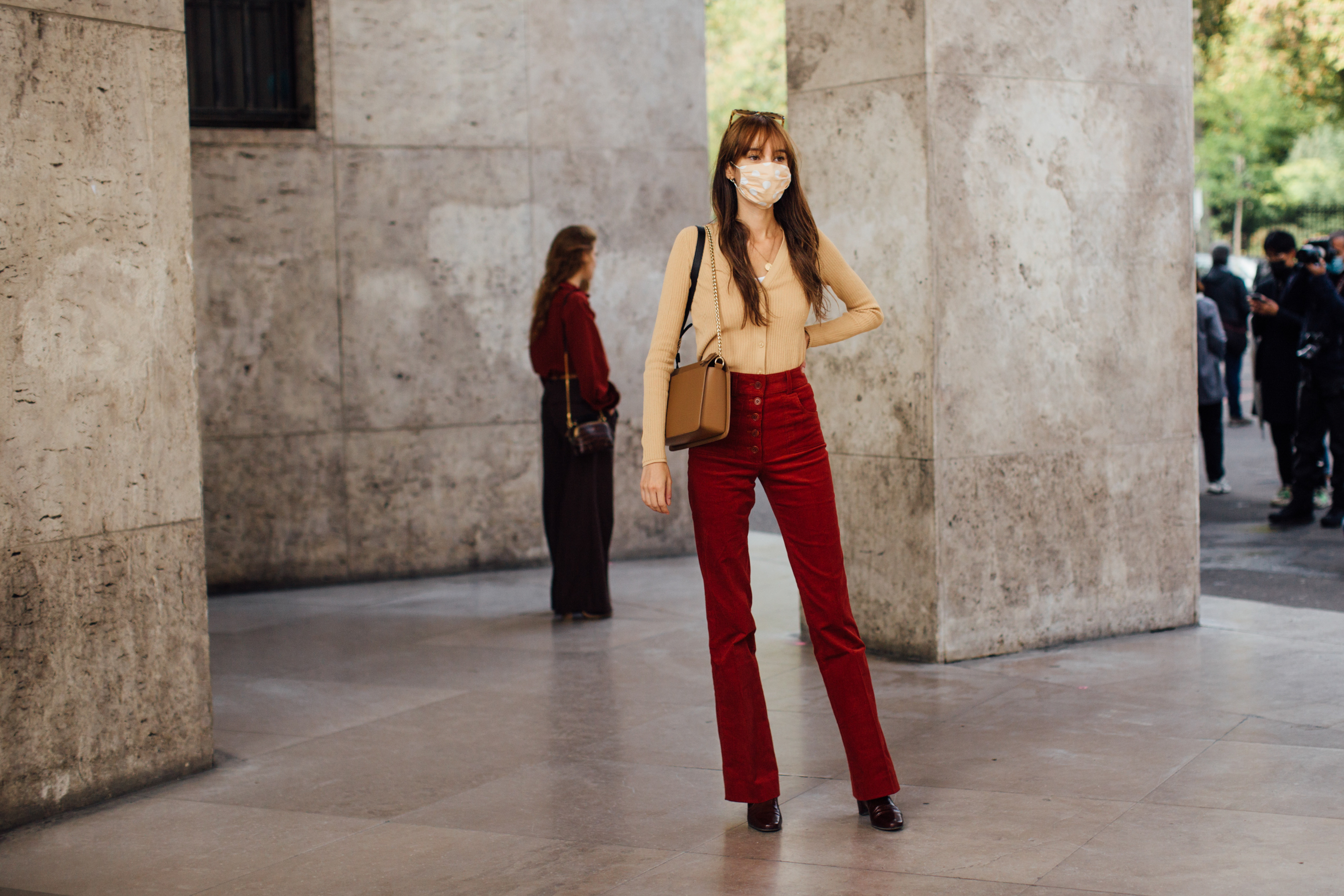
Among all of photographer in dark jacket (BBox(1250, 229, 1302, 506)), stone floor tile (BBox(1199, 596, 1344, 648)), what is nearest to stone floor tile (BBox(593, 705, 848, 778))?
stone floor tile (BBox(1199, 596, 1344, 648))

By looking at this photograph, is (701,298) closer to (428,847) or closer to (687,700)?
(428,847)

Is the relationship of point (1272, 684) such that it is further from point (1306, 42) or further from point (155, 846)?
point (1306, 42)

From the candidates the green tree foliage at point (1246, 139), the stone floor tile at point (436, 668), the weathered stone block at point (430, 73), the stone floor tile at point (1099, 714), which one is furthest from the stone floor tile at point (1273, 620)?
the green tree foliage at point (1246, 139)

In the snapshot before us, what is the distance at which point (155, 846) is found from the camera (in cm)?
454

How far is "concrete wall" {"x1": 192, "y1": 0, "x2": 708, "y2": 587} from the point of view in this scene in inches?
366

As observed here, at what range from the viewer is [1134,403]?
715 cm

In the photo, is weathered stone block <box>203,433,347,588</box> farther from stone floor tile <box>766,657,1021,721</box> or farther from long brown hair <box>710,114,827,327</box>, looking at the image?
long brown hair <box>710,114,827,327</box>

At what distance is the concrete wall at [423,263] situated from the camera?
929 cm

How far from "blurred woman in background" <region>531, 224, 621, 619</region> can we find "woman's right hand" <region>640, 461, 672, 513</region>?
3.49m

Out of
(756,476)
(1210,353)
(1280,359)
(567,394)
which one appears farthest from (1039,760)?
(1210,353)

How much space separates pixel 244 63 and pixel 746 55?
27.1 metres

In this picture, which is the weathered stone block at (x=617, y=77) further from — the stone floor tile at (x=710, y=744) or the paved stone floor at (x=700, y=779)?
the stone floor tile at (x=710, y=744)

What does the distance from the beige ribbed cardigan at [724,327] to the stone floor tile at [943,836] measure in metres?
1.22

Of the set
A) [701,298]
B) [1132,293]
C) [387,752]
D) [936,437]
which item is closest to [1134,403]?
[1132,293]
